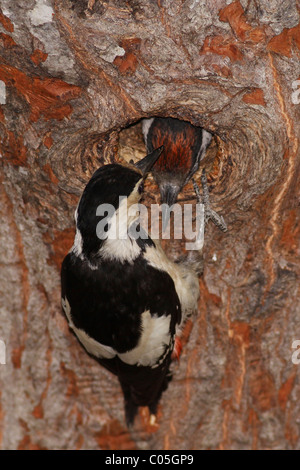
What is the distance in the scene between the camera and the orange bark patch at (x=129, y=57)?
2494 mm

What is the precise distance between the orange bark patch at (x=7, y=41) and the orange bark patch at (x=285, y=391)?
2215mm

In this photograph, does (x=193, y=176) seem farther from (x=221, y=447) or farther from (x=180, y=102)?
(x=221, y=447)

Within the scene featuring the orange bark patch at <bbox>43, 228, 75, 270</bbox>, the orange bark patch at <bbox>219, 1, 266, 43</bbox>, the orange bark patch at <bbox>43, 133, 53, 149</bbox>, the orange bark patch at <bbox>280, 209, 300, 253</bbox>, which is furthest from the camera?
the orange bark patch at <bbox>43, 228, 75, 270</bbox>

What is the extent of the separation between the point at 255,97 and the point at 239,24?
0.33 metres

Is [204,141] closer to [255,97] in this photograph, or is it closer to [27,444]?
[255,97]

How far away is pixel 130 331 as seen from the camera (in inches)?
113

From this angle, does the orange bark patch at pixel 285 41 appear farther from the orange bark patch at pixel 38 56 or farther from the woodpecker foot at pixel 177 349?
the woodpecker foot at pixel 177 349

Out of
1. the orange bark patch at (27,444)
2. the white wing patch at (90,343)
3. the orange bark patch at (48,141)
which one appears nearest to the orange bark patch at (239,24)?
the orange bark patch at (48,141)

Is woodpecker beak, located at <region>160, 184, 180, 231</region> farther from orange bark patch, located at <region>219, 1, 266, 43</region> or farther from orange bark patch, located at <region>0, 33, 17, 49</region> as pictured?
orange bark patch, located at <region>0, 33, 17, 49</region>

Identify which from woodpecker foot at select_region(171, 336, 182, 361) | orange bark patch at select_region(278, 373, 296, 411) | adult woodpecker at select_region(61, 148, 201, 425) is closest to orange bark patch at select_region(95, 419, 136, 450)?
adult woodpecker at select_region(61, 148, 201, 425)

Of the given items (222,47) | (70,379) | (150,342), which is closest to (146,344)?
(150,342)

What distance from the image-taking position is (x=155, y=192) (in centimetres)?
308

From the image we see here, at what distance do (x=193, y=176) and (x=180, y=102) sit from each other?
0.60 m

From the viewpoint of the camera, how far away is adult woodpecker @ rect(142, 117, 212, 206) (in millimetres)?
3127
